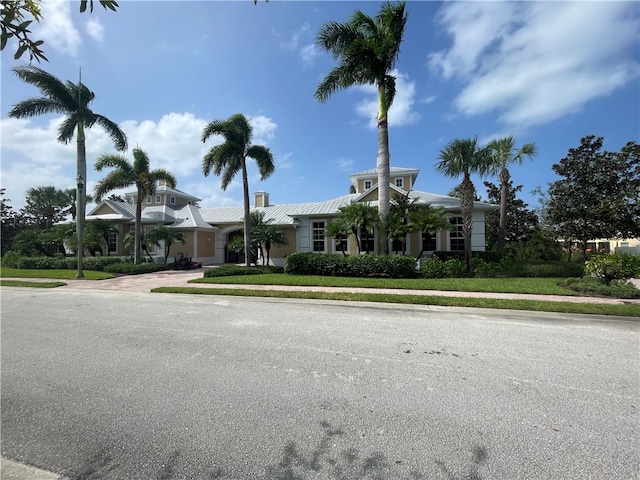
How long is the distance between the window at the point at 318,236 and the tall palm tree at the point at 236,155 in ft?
15.8

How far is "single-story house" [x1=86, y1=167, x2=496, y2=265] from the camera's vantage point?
61.6 ft

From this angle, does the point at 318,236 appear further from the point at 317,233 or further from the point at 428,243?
the point at 428,243

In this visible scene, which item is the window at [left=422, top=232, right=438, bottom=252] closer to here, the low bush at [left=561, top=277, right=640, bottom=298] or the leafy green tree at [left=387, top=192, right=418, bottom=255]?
the leafy green tree at [left=387, top=192, right=418, bottom=255]

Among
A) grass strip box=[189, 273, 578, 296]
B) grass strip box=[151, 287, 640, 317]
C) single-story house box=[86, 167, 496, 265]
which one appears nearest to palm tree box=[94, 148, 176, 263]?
single-story house box=[86, 167, 496, 265]

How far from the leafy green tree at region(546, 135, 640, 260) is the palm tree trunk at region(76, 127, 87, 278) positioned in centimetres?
3017

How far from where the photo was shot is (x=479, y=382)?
368 cm

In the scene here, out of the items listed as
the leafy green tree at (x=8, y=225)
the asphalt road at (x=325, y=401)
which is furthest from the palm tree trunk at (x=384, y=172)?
the leafy green tree at (x=8, y=225)

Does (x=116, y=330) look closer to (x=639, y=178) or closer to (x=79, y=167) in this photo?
(x=79, y=167)

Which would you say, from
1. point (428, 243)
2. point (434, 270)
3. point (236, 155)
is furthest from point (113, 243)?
→ point (434, 270)

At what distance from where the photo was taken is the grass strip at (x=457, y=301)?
7.24m

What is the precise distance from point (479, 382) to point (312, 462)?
2.40 meters

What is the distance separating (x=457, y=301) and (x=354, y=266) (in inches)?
268

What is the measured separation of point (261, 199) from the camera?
1129 inches

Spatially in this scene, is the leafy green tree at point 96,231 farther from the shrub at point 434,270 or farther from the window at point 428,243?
the window at point 428,243
